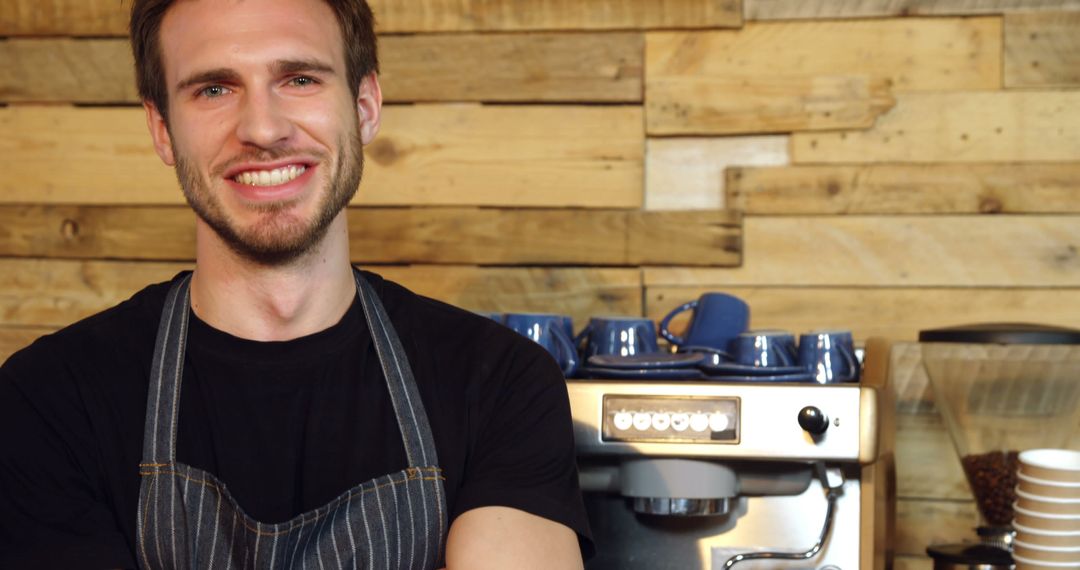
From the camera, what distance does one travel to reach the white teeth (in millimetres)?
1420

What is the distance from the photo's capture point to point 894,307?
6.75 feet

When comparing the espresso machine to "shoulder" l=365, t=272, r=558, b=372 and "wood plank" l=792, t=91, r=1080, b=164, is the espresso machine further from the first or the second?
"wood plank" l=792, t=91, r=1080, b=164

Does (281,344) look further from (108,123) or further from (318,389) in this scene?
(108,123)

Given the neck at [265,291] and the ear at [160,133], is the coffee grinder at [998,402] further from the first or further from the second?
the ear at [160,133]

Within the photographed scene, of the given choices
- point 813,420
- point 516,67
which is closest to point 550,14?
point 516,67

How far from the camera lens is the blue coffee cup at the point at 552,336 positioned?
1.77 m

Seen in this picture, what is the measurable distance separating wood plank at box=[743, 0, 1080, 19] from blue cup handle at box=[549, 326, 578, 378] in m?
0.66

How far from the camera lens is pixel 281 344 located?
1.45m

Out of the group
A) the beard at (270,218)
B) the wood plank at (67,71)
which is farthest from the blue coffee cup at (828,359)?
the wood plank at (67,71)

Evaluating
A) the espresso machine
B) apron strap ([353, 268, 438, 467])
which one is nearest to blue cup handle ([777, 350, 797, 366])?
the espresso machine

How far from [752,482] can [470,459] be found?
41 centimetres

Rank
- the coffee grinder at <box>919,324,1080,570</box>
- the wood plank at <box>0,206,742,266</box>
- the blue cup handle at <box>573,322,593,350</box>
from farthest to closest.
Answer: the wood plank at <box>0,206,742,266</box> < the blue cup handle at <box>573,322,593,350</box> < the coffee grinder at <box>919,324,1080,570</box>

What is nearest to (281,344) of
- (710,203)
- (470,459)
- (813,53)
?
(470,459)

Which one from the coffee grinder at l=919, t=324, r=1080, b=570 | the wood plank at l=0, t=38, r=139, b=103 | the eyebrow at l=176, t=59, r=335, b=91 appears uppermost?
the wood plank at l=0, t=38, r=139, b=103
